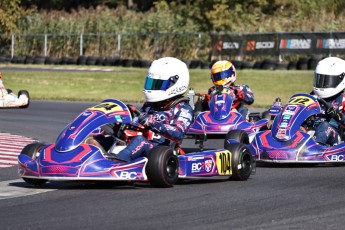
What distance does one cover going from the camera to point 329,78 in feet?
37.1

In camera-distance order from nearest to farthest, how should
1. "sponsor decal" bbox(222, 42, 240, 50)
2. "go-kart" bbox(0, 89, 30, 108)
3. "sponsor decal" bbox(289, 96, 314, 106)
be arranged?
"sponsor decal" bbox(289, 96, 314, 106)
"go-kart" bbox(0, 89, 30, 108)
"sponsor decal" bbox(222, 42, 240, 50)

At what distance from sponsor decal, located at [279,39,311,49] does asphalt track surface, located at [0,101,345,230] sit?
20.8 m

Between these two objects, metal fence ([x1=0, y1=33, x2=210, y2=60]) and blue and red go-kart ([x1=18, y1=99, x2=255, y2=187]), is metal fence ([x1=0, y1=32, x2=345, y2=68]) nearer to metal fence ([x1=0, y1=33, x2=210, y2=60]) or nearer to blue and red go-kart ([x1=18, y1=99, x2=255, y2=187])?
metal fence ([x1=0, y1=33, x2=210, y2=60])

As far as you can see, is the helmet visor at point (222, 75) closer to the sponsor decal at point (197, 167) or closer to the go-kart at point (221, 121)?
the go-kart at point (221, 121)

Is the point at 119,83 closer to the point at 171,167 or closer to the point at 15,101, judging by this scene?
the point at 15,101

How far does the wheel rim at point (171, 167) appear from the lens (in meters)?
8.35

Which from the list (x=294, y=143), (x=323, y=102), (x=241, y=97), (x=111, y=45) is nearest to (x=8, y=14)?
(x=111, y=45)

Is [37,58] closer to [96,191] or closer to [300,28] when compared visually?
[300,28]

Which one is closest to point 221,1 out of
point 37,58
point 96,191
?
point 37,58

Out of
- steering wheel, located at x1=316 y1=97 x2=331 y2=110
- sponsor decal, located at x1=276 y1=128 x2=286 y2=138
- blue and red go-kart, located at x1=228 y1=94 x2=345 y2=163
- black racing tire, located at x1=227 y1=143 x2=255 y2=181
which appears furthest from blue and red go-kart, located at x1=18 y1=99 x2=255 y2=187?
steering wheel, located at x1=316 y1=97 x2=331 y2=110

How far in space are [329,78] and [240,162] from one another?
9.03 feet

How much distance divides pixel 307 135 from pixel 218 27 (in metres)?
25.9

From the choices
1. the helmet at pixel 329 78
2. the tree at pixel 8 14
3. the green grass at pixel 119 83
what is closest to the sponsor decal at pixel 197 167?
the helmet at pixel 329 78

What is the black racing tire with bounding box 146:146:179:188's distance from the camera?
816cm
